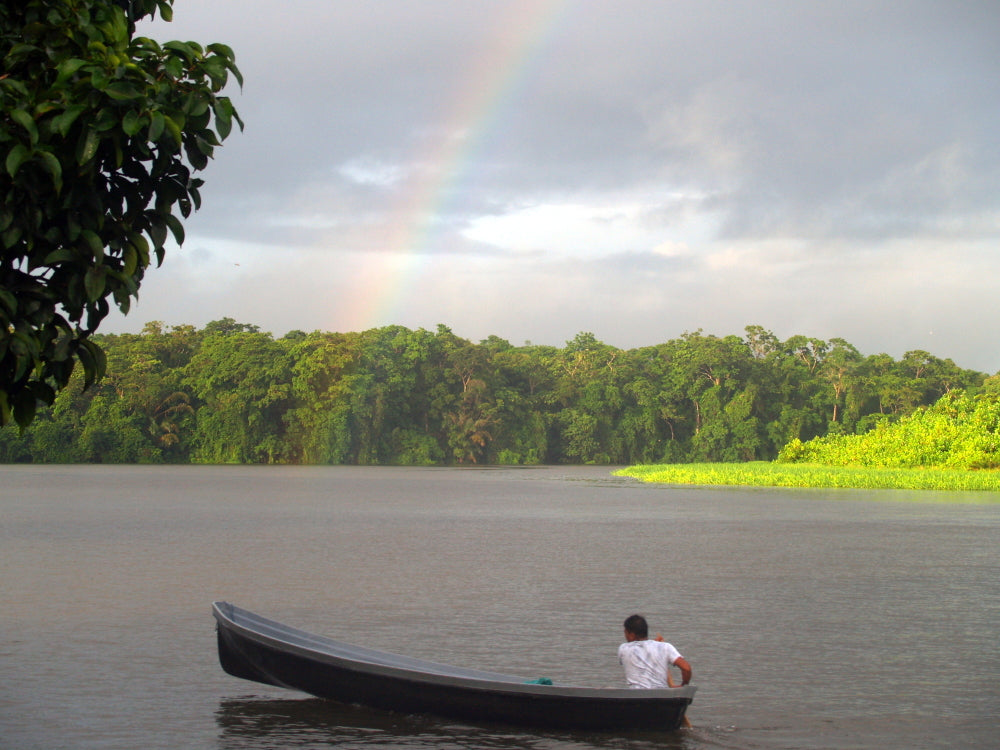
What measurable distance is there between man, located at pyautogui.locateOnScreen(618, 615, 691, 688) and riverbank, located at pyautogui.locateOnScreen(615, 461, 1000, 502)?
131ft

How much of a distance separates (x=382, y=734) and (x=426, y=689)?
660 millimetres

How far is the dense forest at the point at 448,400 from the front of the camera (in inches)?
3556

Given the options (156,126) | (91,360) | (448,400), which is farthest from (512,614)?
(448,400)

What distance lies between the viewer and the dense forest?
9031cm

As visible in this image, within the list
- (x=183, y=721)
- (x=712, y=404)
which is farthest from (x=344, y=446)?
(x=183, y=721)

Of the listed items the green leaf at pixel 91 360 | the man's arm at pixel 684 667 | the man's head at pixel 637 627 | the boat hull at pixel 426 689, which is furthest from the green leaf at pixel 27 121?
the man's arm at pixel 684 667

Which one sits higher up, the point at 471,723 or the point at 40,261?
the point at 40,261

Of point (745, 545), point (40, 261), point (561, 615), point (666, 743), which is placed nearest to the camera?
point (40, 261)

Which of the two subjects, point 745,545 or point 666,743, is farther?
point 745,545

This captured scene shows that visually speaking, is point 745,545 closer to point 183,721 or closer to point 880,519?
point 880,519

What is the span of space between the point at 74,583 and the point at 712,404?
81428mm

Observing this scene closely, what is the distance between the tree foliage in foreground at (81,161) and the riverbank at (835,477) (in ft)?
145

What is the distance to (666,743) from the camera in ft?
29.4

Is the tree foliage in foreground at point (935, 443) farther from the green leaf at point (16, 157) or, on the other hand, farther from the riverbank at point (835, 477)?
the green leaf at point (16, 157)
